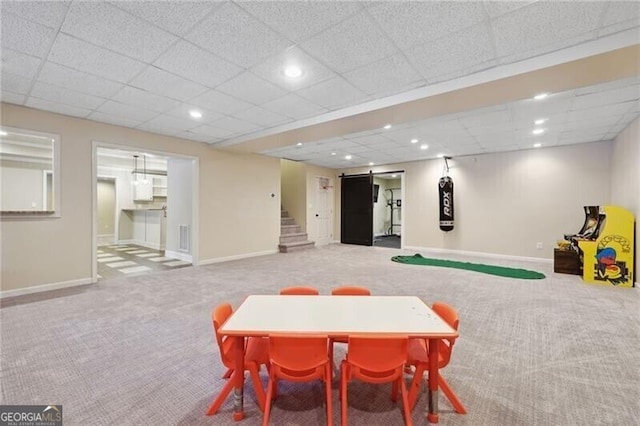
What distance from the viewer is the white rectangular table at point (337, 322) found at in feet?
5.16

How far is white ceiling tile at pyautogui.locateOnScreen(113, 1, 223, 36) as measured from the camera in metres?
2.02

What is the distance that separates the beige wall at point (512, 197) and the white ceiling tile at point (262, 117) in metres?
5.30

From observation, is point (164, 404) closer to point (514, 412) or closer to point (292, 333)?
point (292, 333)

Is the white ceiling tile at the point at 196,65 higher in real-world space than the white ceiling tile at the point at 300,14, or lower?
higher

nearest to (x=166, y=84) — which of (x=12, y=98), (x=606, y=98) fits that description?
(x=12, y=98)

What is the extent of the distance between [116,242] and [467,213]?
11278mm

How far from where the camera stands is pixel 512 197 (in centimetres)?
697

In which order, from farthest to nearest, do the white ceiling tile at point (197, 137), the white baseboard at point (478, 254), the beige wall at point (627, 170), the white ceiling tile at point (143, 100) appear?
the white baseboard at point (478, 254) < the white ceiling tile at point (197, 137) < the beige wall at point (627, 170) < the white ceiling tile at point (143, 100)

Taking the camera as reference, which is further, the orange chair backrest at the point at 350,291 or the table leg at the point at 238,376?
the orange chair backrest at the point at 350,291

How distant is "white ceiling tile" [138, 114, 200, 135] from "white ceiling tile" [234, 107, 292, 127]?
39.9 inches

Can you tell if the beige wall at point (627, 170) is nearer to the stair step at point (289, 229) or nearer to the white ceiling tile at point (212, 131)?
the white ceiling tile at point (212, 131)

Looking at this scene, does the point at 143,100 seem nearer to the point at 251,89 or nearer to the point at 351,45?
the point at 251,89

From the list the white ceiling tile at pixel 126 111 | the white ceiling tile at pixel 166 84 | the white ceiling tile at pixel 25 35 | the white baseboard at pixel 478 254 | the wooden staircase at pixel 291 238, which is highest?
the white ceiling tile at pixel 126 111

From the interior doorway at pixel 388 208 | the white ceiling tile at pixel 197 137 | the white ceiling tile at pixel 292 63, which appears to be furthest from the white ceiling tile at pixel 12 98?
the interior doorway at pixel 388 208
